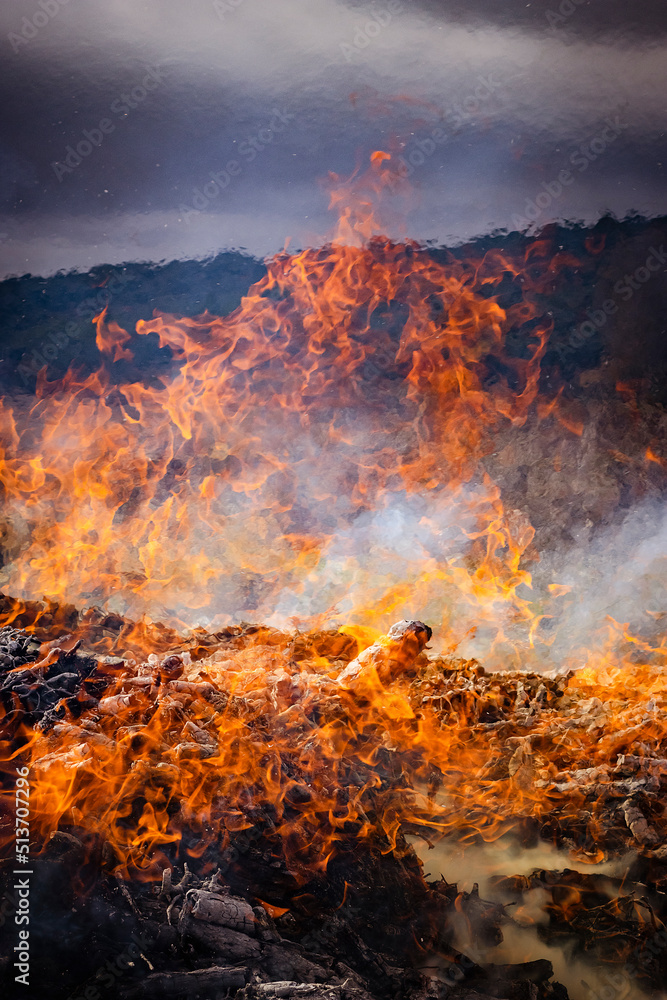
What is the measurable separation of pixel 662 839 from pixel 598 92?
563 centimetres

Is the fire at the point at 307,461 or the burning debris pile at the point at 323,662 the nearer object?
the burning debris pile at the point at 323,662

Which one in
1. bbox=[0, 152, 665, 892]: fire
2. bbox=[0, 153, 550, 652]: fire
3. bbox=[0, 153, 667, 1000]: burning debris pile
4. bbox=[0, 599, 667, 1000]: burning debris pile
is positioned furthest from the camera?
bbox=[0, 153, 550, 652]: fire

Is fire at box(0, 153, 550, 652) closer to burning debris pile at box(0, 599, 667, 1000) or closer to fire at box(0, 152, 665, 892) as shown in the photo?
fire at box(0, 152, 665, 892)

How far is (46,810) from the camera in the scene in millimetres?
2793

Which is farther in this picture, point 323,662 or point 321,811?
point 323,662

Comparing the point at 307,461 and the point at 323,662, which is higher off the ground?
the point at 307,461

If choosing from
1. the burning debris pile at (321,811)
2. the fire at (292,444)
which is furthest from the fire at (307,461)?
the burning debris pile at (321,811)

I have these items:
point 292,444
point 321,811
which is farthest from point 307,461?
point 321,811

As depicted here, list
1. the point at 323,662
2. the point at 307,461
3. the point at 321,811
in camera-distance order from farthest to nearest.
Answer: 1. the point at 307,461
2. the point at 323,662
3. the point at 321,811

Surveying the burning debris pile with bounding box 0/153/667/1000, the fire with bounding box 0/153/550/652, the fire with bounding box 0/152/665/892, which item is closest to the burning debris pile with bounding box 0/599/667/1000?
the burning debris pile with bounding box 0/153/667/1000

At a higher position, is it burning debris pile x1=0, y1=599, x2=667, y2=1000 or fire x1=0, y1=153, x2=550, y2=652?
fire x1=0, y1=153, x2=550, y2=652

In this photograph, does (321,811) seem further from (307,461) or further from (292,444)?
(292,444)

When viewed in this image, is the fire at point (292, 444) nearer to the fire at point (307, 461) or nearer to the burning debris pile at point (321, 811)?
the fire at point (307, 461)

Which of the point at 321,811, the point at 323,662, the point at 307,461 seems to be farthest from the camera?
the point at 307,461
